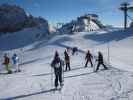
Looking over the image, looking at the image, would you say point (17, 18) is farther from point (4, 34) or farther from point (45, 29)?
point (45, 29)

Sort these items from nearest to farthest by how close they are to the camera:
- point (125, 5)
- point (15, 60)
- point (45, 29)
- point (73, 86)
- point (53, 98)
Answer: point (53, 98) < point (73, 86) < point (15, 60) < point (125, 5) < point (45, 29)

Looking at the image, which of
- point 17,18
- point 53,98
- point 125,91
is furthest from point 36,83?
point 17,18

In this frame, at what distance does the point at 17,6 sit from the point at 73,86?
98262mm

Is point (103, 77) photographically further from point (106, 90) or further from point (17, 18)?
point (17, 18)

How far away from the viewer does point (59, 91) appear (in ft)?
40.0

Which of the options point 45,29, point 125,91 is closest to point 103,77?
point 125,91

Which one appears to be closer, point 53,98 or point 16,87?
point 53,98

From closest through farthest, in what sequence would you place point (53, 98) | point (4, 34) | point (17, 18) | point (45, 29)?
point (53, 98), point (45, 29), point (4, 34), point (17, 18)

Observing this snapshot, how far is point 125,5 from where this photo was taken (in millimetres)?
73250

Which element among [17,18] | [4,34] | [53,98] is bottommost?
[53,98]

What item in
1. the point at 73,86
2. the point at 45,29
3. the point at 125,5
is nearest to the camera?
the point at 73,86

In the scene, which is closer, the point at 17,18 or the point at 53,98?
the point at 53,98

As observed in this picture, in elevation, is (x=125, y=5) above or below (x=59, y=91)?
above

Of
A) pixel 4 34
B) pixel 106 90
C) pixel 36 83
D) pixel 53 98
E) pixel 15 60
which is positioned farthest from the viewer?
pixel 4 34
